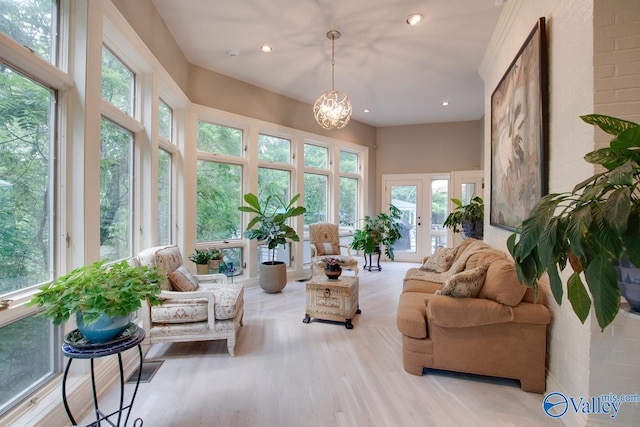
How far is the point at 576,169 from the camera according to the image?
1840mm

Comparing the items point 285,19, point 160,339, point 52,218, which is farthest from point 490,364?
point 285,19

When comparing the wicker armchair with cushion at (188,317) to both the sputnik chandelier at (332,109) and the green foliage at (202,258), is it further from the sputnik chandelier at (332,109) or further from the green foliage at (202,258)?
the sputnik chandelier at (332,109)

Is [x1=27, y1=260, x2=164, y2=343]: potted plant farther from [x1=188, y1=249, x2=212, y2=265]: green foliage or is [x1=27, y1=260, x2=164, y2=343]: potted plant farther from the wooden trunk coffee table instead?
[x1=188, y1=249, x2=212, y2=265]: green foliage

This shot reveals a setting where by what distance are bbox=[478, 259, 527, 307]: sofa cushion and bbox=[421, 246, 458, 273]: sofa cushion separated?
1.63 metres

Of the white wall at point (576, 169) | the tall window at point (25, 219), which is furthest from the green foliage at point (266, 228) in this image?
the white wall at point (576, 169)

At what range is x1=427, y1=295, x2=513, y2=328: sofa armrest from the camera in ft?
7.32

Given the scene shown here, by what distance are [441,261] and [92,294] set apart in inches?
152

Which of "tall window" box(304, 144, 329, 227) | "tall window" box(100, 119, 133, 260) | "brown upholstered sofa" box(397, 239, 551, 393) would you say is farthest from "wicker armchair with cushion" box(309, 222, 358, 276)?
"tall window" box(100, 119, 133, 260)

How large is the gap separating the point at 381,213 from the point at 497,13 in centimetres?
483

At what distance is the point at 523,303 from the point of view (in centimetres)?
228

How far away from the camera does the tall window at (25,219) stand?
1.61 meters

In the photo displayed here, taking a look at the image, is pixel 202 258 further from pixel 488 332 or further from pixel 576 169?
pixel 576 169

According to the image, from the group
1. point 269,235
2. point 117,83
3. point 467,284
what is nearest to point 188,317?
point 269,235

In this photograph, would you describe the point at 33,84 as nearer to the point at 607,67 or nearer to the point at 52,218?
the point at 52,218
